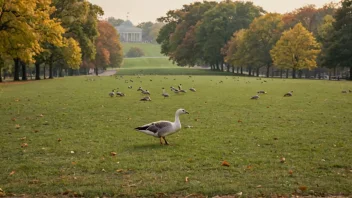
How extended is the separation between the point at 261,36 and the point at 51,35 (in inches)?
1986

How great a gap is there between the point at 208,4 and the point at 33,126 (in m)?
93.7

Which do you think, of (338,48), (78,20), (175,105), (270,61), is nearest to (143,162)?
(175,105)

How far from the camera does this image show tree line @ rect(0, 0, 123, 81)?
115ft

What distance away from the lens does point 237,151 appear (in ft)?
34.9

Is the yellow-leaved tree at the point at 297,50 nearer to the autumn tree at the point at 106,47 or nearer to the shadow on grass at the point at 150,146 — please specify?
the autumn tree at the point at 106,47

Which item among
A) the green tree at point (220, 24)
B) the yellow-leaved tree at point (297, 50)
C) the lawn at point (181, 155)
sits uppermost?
the green tree at point (220, 24)

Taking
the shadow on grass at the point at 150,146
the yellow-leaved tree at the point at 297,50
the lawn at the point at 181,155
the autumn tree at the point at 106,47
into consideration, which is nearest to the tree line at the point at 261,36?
the yellow-leaved tree at the point at 297,50

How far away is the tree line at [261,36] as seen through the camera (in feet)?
211

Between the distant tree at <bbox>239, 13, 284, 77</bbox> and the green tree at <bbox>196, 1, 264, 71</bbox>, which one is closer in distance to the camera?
the distant tree at <bbox>239, 13, 284, 77</bbox>

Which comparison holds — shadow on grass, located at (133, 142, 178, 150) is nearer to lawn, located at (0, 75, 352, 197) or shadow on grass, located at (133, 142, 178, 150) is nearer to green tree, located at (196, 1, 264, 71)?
lawn, located at (0, 75, 352, 197)

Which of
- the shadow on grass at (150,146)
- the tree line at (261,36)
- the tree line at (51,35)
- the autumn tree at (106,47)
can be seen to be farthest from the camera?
the autumn tree at (106,47)

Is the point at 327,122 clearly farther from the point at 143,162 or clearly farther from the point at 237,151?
the point at 143,162

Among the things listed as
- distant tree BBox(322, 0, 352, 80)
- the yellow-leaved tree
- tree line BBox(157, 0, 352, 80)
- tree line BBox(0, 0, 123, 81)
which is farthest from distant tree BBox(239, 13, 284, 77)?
tree line BBox(0, 0, 123, 81)

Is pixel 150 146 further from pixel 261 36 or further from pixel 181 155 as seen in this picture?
pixel 261 36
